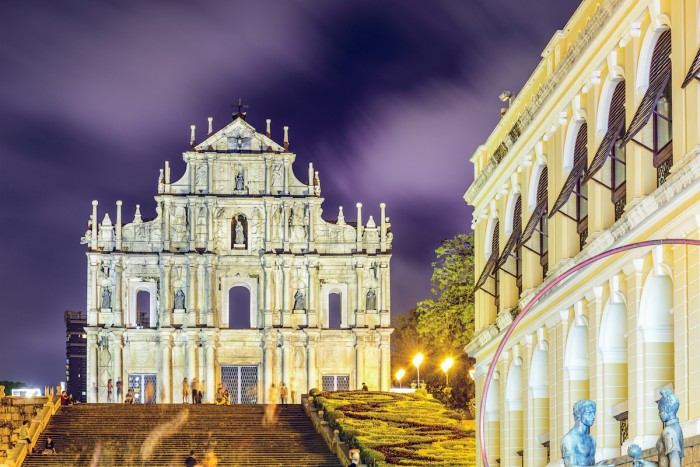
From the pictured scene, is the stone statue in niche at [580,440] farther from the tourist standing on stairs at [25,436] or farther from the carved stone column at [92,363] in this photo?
the carved stone column at [92,363]

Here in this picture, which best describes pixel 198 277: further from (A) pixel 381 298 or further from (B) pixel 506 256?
(B) pixel 506 256

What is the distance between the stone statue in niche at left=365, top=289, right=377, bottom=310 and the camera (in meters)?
87.8

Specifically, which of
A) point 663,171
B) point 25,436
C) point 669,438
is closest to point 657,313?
point 663,171

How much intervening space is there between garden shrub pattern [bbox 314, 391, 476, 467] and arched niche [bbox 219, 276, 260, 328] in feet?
54.0

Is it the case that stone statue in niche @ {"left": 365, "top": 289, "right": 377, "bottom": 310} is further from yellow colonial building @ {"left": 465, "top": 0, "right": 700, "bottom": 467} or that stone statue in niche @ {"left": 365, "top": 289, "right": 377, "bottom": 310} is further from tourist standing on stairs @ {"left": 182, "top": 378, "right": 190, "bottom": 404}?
yellow colonial building @ {"left": 465, "top": 0, "right": 700, "bottom": 467}

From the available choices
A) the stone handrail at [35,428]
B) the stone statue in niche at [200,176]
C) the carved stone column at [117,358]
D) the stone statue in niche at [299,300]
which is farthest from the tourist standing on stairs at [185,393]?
the stone handrail at [35,428]

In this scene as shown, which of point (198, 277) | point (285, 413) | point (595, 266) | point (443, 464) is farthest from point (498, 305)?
point (198, 277)

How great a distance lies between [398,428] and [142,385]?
88.4 ft

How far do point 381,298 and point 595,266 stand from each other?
5606 cm

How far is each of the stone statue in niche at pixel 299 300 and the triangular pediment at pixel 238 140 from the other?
8.14 meters

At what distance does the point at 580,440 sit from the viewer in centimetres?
2102

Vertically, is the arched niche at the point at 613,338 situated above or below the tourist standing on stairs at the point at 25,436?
above

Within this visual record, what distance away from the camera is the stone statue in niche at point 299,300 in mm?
87562

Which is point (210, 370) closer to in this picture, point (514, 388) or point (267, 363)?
point (267, 363)
